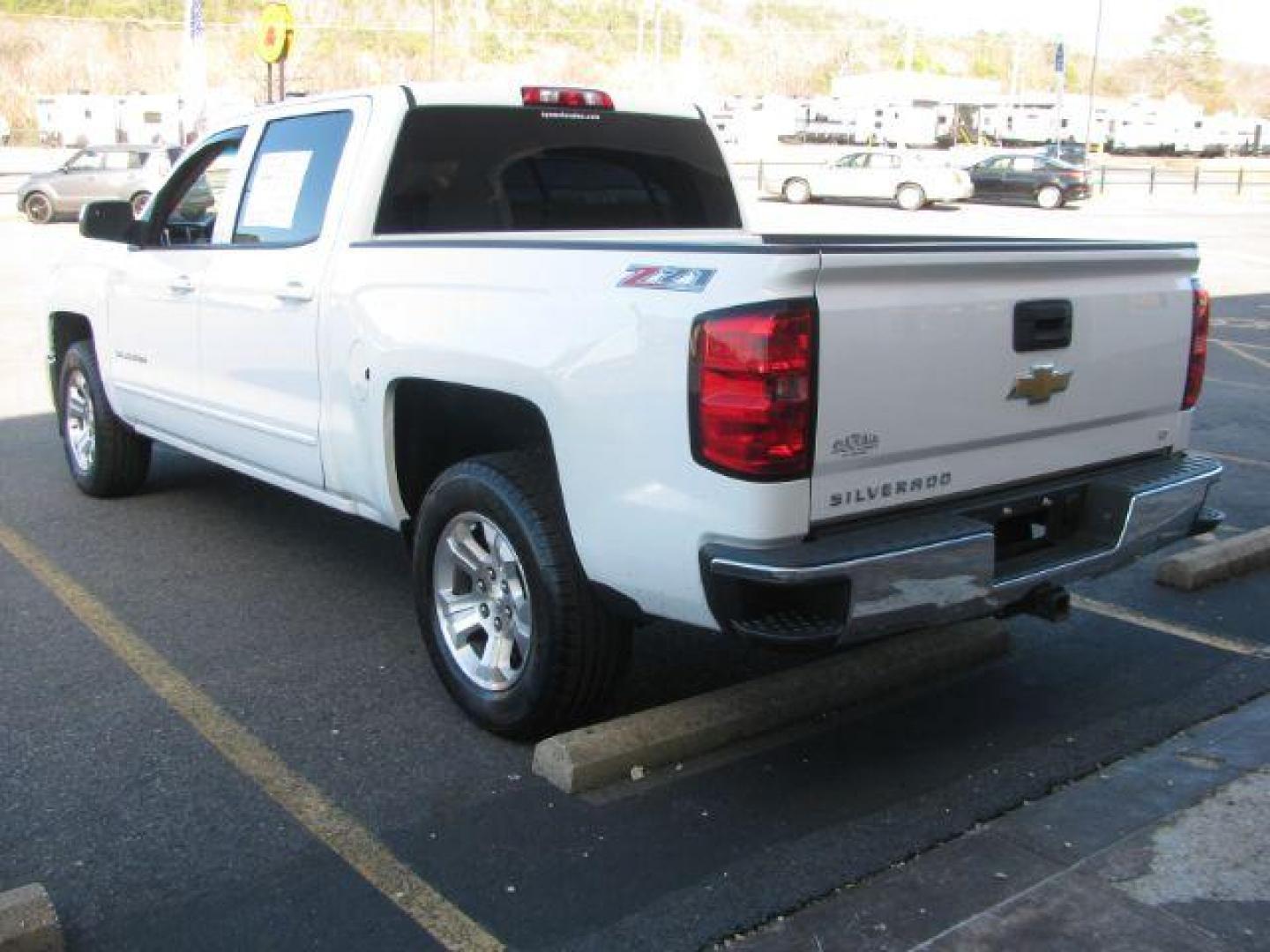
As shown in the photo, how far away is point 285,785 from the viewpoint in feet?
12.5

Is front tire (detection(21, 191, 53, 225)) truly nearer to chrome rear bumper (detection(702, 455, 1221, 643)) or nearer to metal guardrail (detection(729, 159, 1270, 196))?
metal guardrail (detection(729, 159, 1270, 196))

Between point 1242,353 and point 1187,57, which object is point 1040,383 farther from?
point 1187,57

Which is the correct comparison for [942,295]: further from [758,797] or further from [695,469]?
[758,797]

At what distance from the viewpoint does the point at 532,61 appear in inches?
4510

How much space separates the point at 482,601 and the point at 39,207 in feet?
84.1

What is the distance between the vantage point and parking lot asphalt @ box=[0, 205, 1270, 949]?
3.23m

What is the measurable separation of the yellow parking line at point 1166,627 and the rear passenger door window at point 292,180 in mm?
3386

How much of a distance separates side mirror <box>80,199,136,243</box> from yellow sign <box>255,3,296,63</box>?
9.86 m

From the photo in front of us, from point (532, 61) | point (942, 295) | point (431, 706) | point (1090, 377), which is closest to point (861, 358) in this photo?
point (942, 295)

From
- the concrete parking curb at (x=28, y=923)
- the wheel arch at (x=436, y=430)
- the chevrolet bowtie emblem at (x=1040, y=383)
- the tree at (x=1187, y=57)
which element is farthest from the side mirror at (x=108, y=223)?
the tree at (x=1187, y=57)

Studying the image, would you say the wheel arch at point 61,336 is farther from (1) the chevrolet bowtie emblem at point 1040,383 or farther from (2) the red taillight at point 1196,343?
(2) the red taillight at point 1196,343

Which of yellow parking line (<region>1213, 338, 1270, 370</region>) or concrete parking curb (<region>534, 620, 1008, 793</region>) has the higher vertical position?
concrete parking curb (<region>534, 620, 1008, 793</region>)

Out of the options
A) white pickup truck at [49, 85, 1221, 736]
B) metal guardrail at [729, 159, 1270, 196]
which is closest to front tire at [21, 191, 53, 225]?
metal guardrail at [729, 159, 1270, 196]

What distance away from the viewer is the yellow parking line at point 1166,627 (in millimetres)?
4967
